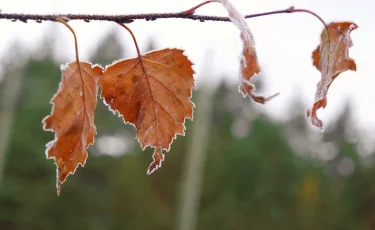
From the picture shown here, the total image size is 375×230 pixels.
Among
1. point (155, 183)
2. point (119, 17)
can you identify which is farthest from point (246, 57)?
point (155, 183)

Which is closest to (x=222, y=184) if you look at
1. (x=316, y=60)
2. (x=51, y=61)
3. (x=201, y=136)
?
(x=201, y=136)

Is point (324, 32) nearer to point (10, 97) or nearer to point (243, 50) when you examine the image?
point (243, 50)

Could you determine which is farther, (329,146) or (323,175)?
(329,146)

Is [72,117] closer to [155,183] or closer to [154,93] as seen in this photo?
[154,93]

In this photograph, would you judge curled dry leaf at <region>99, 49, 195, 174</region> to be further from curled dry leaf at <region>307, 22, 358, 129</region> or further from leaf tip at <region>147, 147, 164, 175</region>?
curled dry leaf at <region>307, 22, 358, 129</region>

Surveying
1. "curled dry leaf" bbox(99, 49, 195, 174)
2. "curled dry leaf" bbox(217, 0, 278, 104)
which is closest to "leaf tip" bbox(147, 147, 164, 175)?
"curled dry leaf" bbox(99, 49, 195, 174)
